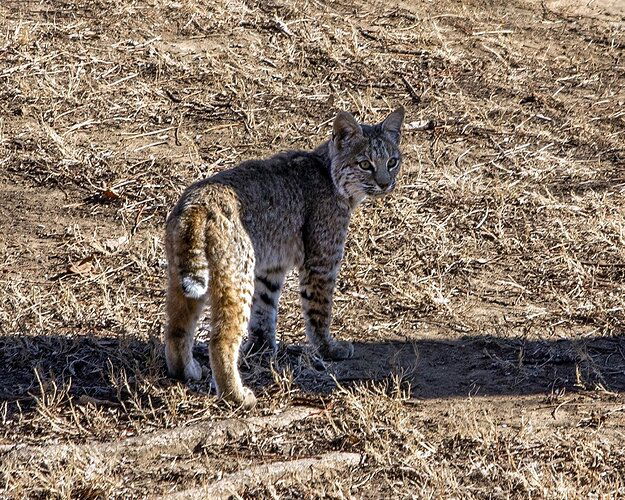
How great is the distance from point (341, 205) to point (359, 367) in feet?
3.54

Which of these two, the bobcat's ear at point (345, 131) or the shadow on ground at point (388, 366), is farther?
the bobcat's ear at point (345, 131)

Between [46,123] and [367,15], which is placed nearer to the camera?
[46,123]

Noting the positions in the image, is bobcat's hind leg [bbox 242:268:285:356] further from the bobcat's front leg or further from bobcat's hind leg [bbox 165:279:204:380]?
bobcat's hind leg [bbox 165:279:204:380]

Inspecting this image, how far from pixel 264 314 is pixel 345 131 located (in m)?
1.32

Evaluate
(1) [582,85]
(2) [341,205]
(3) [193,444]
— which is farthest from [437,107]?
(3) [193,444]

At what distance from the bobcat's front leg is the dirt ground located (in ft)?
0.57

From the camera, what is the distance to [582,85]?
36.2 ft

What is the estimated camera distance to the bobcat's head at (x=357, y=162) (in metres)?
7.50

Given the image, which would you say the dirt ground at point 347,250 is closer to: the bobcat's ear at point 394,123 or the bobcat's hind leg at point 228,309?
the bobcat's hind leg at point 228,309

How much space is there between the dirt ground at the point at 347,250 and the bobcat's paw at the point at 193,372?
0.08m

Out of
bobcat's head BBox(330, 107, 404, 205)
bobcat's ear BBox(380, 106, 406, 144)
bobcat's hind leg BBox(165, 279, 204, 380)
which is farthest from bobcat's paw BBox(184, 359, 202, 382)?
bobcat's ear BBox(380, 106, 406, 144)

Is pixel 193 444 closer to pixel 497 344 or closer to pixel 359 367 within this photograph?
pixel 359 367

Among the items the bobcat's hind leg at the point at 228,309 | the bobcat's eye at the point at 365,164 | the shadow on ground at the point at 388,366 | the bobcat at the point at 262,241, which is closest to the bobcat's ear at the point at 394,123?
the bobcat at the point at 262,241

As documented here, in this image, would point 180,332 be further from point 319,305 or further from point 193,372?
point 319,305
